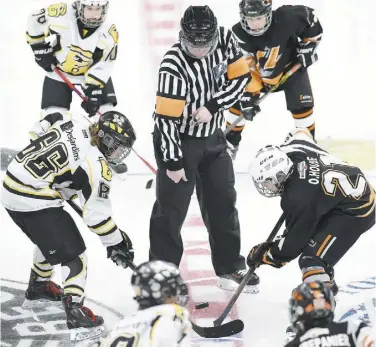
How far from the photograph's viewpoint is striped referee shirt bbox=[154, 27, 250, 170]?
454 cm

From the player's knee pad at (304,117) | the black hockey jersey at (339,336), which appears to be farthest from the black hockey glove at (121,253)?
the player's knee pad at (304,117)

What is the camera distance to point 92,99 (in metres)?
5.77

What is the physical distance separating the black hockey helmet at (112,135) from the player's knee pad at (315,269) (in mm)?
957

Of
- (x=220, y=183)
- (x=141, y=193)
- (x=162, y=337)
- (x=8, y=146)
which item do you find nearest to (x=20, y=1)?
(x=8, y=146)

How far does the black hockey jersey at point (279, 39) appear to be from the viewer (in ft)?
18.1

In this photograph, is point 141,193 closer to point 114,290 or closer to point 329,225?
point 114,290

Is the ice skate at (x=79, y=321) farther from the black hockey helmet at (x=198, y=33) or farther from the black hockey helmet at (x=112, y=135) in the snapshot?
the black hockey helmet at (x=198, y=33)

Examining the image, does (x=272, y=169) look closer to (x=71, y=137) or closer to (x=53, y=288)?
(x=71, y=137)

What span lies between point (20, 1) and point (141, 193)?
174 cm

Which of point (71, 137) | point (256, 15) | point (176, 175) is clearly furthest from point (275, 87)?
point (71, 137)

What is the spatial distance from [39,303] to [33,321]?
0.72 ft

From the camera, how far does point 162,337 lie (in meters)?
3.10

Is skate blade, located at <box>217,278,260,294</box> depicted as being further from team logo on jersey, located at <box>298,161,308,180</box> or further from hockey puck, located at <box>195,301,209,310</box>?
team logo on jersey, located at <box>298,161,308,180</box>

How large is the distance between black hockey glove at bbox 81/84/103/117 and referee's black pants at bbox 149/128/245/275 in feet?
3.56
